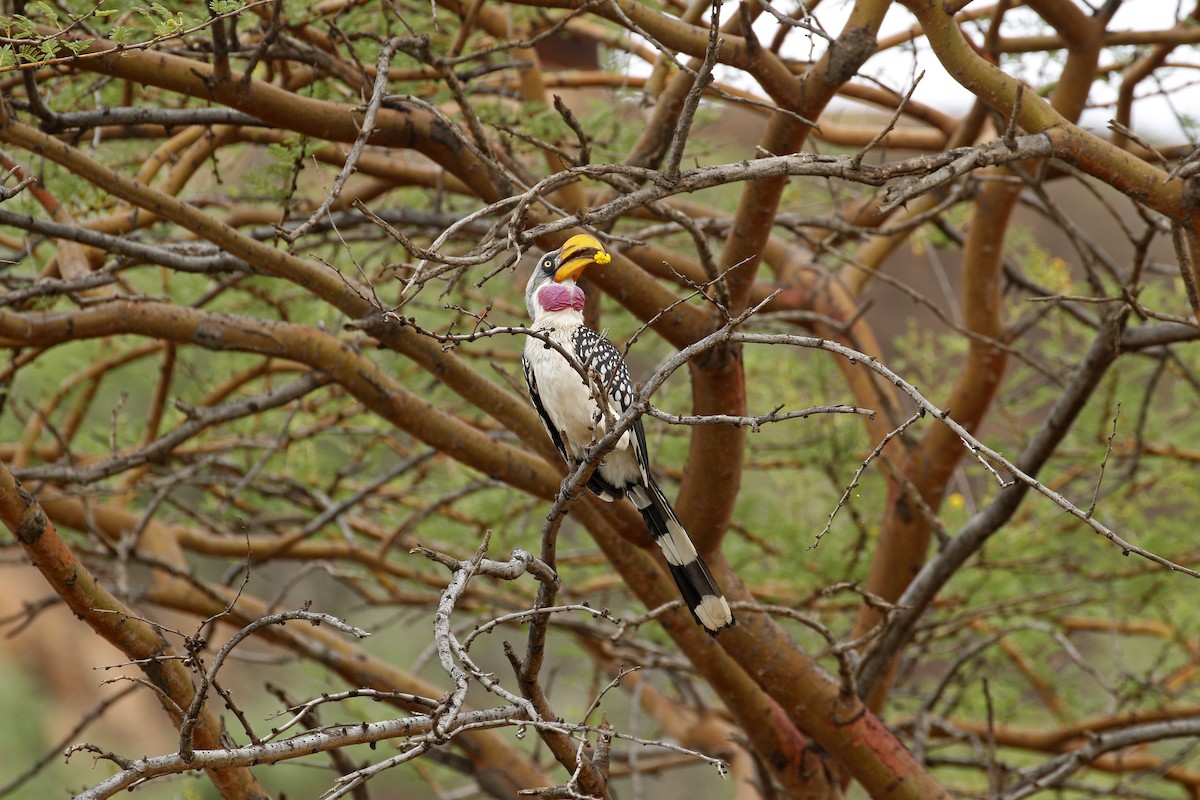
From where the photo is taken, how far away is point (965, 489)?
16.8 ft

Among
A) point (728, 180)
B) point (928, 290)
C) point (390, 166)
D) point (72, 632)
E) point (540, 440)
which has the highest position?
point (928, 290)

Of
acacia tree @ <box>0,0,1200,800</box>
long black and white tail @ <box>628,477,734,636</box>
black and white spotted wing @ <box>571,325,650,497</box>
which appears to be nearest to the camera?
acacia tree @ <box>0,0,1200,800</box>

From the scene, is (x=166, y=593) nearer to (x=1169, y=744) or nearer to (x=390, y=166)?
(x=390, y=166)

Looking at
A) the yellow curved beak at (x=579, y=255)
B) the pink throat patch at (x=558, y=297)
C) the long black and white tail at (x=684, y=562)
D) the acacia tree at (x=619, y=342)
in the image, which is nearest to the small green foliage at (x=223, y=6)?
the acacia tree at (x=619, y=342)

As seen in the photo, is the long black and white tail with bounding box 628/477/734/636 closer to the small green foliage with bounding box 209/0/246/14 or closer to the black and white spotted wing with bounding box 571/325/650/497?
the black and white spotted wing with bounding box 571/325/650/497

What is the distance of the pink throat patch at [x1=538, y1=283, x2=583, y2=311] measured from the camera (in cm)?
299

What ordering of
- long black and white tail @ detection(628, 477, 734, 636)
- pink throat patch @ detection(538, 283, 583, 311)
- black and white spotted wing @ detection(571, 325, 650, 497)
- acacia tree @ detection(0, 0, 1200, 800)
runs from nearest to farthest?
acacia tree @ detection(0, 0, 1200, 800), long black and white tail @ detection(628, 477, 734, 636), black and white spotted wing @ detection(571, 325, 650, 497), pink throat patch @ detection(538, 283, 583, 311)

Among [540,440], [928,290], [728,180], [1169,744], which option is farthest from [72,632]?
[728,180]

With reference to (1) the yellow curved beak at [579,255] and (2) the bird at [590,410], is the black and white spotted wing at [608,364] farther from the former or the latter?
(1) the yellow curved beak at [579,255]

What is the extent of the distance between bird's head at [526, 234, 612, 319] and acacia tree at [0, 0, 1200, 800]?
3.4 inches

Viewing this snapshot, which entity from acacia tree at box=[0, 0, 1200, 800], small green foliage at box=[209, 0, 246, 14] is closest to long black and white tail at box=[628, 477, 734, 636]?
acacia tree at box=[0, 0, 1200, 800]

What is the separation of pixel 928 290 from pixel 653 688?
9944 mm

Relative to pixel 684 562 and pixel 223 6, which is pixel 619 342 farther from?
pixel 223 6

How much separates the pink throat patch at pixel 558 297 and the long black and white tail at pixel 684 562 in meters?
0.50
